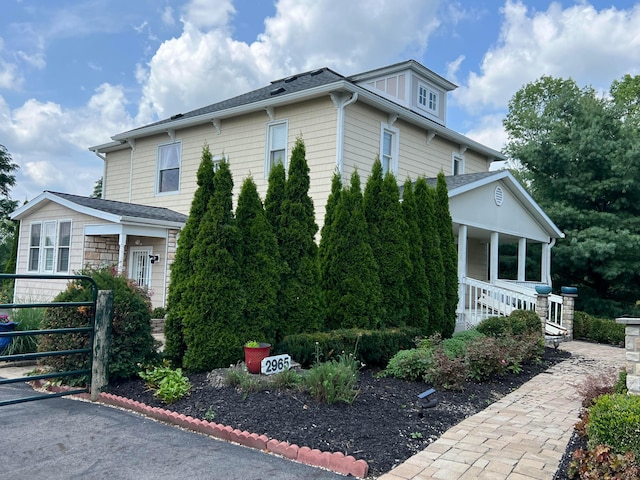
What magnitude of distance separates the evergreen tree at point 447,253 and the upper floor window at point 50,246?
9800 millimetres

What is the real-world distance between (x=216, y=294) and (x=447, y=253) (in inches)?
225

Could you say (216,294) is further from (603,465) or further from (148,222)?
(148,222)

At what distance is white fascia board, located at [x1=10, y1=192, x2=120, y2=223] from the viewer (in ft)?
39.4

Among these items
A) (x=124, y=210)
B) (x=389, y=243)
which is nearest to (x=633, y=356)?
(x=389, y=243)

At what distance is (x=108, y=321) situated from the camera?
5.81m

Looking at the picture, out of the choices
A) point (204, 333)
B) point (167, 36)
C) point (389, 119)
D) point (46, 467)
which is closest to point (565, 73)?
point (389, 119)

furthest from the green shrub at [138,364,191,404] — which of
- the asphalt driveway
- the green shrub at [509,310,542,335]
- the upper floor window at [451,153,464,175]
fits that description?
the upper floor window at [451,153,464,175]

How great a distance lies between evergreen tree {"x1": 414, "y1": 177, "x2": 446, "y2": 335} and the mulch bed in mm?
3377

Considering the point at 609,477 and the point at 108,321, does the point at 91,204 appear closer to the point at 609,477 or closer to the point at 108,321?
the point at 108,321

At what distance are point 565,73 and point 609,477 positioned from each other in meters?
26.8

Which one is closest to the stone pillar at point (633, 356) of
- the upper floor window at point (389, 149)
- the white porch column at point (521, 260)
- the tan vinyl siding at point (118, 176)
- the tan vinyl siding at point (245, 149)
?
the tan vinyl siding at point (245, 149)

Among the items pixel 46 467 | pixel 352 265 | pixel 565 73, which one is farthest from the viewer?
pixel 565 73

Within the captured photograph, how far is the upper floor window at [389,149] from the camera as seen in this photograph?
12875 mm

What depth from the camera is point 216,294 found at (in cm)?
637
